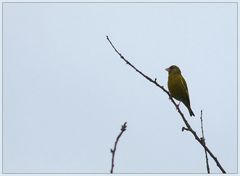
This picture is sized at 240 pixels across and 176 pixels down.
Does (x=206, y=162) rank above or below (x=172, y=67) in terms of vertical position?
below

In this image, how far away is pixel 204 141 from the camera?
13.0 feet

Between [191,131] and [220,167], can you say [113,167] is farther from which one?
[191,131]

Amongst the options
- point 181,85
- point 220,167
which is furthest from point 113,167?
point 181,85

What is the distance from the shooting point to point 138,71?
450 centimetres

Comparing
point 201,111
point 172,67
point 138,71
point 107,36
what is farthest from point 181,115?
point 172,67

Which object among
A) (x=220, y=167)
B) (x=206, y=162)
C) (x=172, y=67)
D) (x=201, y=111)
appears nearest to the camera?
(x=220, y=167)

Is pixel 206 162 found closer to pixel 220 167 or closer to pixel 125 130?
pixel 220 167

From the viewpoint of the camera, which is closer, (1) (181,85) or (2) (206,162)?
(2) (206,162)

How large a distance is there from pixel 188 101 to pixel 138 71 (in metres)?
5.71

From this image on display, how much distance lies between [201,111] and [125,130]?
1255 millimetres

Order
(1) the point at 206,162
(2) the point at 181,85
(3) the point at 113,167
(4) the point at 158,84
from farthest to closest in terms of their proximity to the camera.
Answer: (2) the point at 181,85 → (4) the point at 158,84 → (1) the point at 206,162 → (3) the point at 113,167

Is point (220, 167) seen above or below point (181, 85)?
below

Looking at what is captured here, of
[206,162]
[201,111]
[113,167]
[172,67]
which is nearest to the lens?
[113,167]

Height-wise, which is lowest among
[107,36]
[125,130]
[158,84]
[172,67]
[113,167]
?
[113,167]
